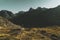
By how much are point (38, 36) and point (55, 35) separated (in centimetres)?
1463

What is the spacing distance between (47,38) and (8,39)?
37.2 meters

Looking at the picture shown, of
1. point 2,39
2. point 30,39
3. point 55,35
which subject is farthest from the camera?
point 55,35

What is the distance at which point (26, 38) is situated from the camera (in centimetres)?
16788

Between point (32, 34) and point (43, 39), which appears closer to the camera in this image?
point (43, 39)

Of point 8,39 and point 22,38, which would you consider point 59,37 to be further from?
point 8,39

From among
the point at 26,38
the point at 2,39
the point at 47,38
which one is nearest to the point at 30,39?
the point at 26,38

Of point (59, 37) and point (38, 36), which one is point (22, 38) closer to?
point (38, 36)

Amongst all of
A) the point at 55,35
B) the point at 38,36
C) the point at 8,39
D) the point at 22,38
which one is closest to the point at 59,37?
the point at 55,35

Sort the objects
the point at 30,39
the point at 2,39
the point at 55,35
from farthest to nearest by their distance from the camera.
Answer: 1. the point at 55,35
2. the point at 30,39
3. the point at 2,39

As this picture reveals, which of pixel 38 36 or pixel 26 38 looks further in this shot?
pixel 38 36

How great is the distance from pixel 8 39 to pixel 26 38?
21062mm

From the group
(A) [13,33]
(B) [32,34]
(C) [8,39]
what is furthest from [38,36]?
(C) [8,39]

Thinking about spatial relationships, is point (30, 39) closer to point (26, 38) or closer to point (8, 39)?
point (26, 38)

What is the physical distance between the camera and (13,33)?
186000mm
